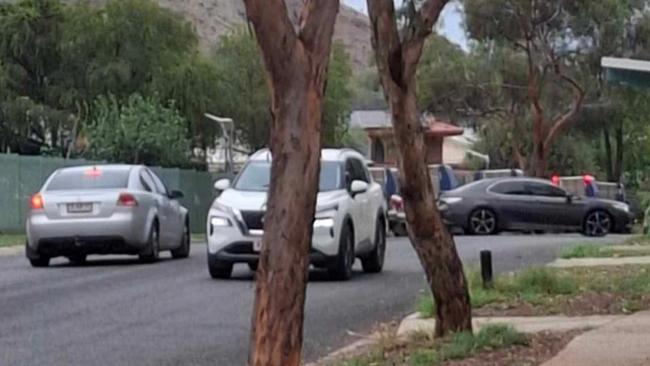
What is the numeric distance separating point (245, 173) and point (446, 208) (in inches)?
626

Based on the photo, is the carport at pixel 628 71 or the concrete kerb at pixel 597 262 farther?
the concrete kerb at pixel 597 262

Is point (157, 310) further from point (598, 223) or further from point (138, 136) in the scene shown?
point (138, 136)

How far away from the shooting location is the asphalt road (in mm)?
11820

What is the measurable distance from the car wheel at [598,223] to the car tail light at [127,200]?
16.6 meters

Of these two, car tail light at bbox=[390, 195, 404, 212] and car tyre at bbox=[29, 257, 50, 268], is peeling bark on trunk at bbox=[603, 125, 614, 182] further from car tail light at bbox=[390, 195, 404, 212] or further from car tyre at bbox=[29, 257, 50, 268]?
car tyre at bbox=[29, 257, 50, 268]

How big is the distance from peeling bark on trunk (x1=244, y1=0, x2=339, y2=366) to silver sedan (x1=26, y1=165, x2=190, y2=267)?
1331cm

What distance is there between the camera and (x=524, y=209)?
115ft

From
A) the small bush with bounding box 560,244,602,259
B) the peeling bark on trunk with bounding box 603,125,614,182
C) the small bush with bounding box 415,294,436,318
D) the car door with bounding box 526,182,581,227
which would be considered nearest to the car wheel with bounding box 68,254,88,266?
the small bush with bounding box 560,244,602,259

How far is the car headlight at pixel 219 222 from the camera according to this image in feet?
59.7

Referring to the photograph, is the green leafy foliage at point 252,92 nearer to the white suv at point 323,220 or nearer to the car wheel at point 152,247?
the car wheel at point 152,247

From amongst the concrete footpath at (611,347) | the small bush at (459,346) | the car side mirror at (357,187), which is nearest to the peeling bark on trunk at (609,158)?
the car side mirror at (357,187)

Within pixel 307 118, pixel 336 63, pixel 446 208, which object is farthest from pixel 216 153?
pixel 307 118

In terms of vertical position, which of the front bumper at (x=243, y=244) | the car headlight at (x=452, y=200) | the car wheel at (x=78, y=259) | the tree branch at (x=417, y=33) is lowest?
the car wheel at (x=78, y=259)

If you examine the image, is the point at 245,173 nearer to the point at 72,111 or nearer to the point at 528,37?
the point at 528,37
